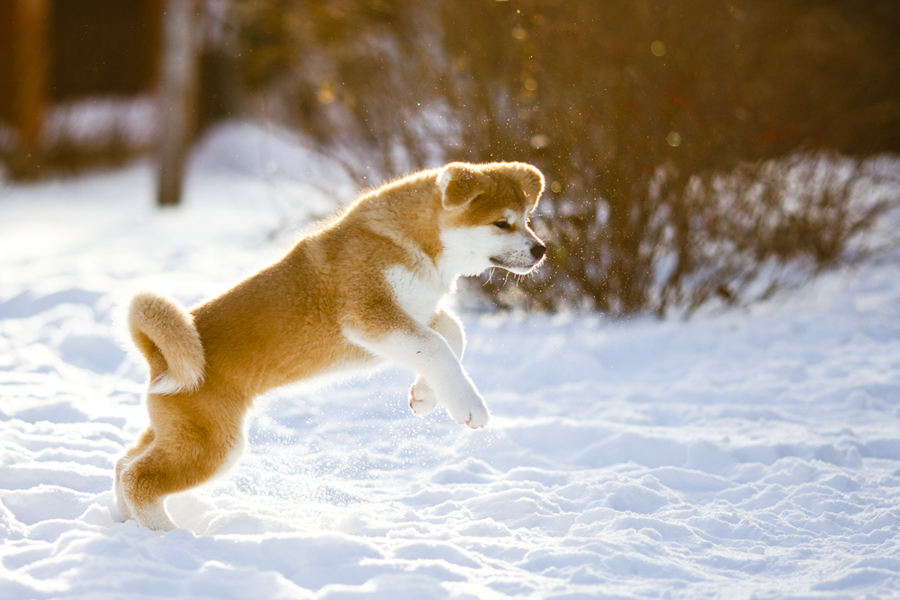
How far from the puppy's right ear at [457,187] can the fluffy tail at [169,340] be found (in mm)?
1191

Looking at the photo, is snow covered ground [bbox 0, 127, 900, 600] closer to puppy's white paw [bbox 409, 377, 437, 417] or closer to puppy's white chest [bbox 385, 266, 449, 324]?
puppy's white paw [bbox 409, 377, 437, 417]

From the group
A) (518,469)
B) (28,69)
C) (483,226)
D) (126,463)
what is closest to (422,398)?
(518,469)

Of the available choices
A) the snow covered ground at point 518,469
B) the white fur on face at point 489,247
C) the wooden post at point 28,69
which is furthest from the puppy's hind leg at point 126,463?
the wooden post at point 28,69

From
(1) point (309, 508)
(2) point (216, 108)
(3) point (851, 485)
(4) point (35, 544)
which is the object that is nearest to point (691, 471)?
(3) point (851, 485)

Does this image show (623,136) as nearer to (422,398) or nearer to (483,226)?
(483,226)

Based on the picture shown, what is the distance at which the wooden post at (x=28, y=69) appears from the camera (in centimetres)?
1365

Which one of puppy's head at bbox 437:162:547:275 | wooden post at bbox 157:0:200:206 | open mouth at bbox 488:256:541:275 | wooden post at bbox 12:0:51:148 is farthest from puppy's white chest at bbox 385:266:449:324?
wooden post at bbox 12:0:51:148

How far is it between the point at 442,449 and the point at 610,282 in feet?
8.52

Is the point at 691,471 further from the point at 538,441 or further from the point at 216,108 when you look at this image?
the point at 216,108

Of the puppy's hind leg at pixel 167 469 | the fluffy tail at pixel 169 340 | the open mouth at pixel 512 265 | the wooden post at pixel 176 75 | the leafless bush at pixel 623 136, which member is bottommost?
the puppy's hind leg at pixel 167 469

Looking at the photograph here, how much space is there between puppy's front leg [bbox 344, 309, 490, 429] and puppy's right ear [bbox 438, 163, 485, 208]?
22.4 inches

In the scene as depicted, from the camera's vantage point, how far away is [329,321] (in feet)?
11.6

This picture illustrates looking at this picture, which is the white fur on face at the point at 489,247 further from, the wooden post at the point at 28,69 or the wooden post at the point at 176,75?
the wooden post at the point at 28,69

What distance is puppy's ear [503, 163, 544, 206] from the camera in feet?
12.6
